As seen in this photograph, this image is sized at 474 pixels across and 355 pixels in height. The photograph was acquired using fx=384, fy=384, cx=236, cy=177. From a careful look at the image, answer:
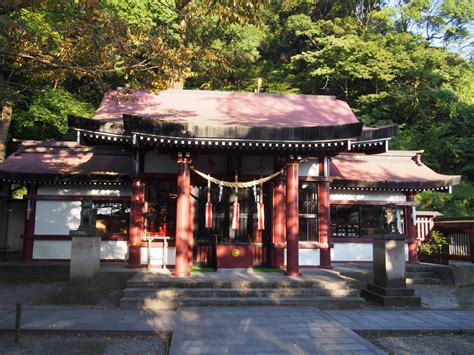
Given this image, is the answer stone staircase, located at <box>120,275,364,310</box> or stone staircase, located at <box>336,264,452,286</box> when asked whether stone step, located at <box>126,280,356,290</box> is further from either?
stone staircase, located at <box>336,264,452,286</box>

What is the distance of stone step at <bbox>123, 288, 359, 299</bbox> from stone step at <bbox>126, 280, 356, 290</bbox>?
0.15 m

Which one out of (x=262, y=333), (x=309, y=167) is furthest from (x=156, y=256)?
(x=262, y=333)

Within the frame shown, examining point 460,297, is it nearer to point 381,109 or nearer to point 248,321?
point 248,321

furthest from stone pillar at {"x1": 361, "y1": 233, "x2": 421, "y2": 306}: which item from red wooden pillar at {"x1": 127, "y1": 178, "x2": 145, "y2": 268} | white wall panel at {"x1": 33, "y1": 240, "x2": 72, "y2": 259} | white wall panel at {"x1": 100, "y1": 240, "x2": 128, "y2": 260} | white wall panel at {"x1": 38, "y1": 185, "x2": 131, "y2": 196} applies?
white wall panel at {"x1": 33, "y1": 240, "x2": 72, "y2": 259}

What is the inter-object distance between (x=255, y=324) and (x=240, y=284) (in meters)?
2.23

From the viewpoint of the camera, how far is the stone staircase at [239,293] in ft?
29.0

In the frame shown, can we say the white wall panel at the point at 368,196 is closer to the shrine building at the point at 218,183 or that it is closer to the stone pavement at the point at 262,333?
the shrine building at the point at 218,183

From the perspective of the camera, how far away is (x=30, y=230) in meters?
12.8

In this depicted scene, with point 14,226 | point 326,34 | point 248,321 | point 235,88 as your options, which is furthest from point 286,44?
point 248,321

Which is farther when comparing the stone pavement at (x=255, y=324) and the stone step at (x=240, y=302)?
the stone step at (x=240, y=302)

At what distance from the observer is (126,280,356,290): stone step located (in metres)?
9.33

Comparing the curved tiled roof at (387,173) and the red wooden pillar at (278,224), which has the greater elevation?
the curved tiled roof at (387,173)

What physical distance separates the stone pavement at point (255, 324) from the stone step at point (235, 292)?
1.90 feet

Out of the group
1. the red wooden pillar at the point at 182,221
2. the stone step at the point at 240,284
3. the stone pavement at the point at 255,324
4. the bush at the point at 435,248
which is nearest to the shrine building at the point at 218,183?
the red wooden pillar at the point at 182,221
